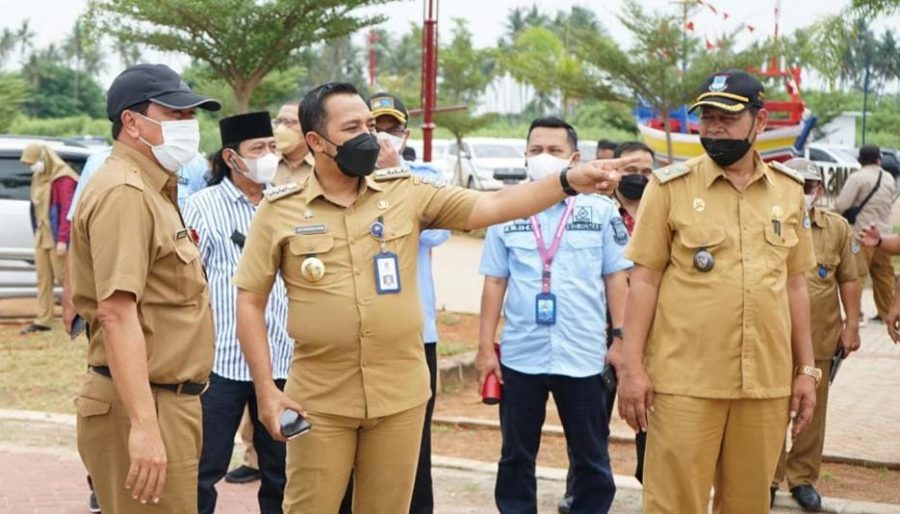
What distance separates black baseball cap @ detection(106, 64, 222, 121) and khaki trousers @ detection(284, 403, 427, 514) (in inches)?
46.3

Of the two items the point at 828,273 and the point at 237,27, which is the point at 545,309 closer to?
the point at 828,273

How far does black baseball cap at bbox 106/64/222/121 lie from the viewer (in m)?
4.02

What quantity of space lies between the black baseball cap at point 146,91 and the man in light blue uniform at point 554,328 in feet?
6.95

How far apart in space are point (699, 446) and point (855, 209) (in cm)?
951

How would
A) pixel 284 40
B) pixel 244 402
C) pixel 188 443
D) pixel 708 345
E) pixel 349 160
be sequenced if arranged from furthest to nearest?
pixel 284 40, pixel 244 402, pixel 708 345, pixel 349 160, pixel 188 443

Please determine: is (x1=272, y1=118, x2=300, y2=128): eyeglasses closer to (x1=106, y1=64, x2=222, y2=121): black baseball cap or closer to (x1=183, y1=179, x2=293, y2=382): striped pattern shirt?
(x1=183, y1=179, x2=293, y2=382): striped pattern shirt

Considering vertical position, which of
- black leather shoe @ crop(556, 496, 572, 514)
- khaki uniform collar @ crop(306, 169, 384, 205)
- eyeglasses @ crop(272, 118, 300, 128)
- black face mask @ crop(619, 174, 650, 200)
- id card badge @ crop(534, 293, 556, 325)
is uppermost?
eyeglasses @ crop(272, 118, 300, 128)

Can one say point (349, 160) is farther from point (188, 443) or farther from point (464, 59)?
point (464, 59)

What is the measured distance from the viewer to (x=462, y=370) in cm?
1038

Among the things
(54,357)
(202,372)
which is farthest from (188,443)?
(54,357)

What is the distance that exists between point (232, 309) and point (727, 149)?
95.9 inches

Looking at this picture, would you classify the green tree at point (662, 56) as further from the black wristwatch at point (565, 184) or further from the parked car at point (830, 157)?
the black wristwatch at point (565, 184)

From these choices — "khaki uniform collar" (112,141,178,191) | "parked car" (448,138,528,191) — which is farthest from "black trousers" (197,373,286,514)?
"parked car" (448,138,528,191)

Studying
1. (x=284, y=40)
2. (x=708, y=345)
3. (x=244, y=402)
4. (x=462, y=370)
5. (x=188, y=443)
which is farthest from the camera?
(x=284, y=40)
